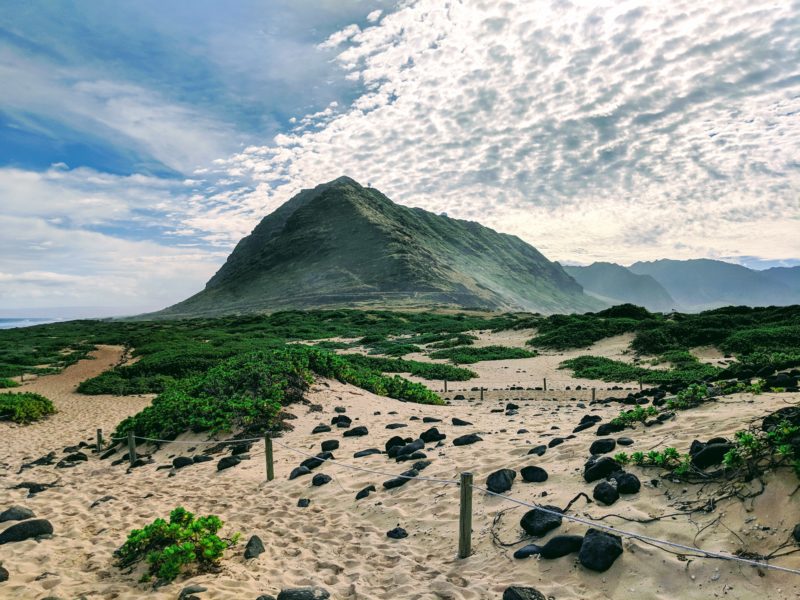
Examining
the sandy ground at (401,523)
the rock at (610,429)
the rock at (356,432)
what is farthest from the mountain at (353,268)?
the rock at (610,429)

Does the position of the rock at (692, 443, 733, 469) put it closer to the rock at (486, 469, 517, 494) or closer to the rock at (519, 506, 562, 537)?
the rock at (519, 506, 562, 537)

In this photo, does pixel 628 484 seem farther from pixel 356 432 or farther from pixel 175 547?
pixel 356 432

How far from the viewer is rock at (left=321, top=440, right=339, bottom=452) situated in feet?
38.4

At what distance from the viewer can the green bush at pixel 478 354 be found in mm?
31795

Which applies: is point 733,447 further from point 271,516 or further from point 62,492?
point 62,492

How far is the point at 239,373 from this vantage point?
53.3 feet

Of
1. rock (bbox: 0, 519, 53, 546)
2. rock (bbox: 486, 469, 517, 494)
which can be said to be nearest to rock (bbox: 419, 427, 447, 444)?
rock (bbox: 486, 469, 517, 494)

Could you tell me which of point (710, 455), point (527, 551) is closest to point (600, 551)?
point (527, 551)

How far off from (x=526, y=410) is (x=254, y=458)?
9.18m

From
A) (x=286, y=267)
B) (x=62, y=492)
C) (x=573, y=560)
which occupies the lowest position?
(x=62, y=492)

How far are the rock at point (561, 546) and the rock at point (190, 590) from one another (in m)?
4.14

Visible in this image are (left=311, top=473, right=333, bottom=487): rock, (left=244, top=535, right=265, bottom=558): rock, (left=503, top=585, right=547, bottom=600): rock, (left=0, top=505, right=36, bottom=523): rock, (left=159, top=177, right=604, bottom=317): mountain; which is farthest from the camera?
(left=159, top=177, right=604, bottom=317): mountain

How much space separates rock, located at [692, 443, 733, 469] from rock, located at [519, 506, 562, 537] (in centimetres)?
194

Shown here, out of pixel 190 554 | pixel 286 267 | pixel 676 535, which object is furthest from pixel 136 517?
pixel 286 267
